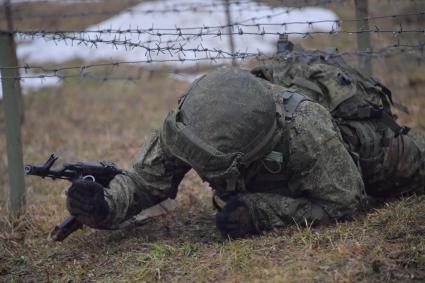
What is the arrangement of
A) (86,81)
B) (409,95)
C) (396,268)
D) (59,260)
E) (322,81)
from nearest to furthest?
(396,268), (59,260), (322,81), (409,95), (86,81)

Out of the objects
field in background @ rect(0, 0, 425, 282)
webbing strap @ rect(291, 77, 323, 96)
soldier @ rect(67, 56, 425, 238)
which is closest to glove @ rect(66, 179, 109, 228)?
soldier @ rect(67, 56, 425, 238)

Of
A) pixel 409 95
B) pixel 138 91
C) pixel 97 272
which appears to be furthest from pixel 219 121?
pixel 138 91

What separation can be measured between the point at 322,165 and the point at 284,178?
0.25m

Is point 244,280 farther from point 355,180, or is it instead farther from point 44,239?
point 44,239

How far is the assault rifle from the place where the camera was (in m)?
3.42

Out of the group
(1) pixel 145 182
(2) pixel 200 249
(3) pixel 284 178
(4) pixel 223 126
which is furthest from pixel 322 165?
(1) pixel 145 182

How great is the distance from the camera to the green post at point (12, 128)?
4156 mm

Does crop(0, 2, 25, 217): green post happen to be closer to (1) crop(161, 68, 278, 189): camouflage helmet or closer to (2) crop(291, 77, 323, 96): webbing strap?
(1) crop(161, 68, 278, 189): camouflage helmet

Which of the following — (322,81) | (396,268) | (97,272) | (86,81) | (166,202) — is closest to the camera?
(396,268)

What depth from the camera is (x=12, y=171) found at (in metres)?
4.30

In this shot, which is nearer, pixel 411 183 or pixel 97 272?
pixel 97 272

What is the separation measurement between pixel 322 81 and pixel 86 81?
7483 mm

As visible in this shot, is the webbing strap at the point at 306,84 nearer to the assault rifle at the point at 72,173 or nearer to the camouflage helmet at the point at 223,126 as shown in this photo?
the camouflage helmet at the point at 223,126

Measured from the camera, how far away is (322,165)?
3.38 meters
